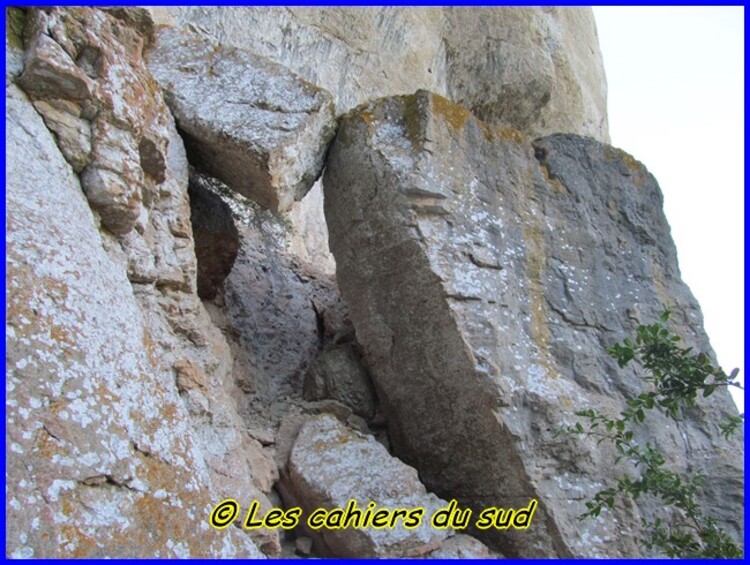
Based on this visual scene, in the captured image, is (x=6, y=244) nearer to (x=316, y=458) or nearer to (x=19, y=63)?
(x=19, y=63)

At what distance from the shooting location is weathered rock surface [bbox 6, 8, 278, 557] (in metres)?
2.75

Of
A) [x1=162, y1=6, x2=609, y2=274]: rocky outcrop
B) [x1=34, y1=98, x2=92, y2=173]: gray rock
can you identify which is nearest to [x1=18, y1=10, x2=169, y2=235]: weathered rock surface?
[x1=34, y1=98, x2=92, y2=173]: gray rock

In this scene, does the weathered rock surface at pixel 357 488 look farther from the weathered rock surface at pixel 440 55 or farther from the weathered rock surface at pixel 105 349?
the weathered rock surface at pixel 440 55

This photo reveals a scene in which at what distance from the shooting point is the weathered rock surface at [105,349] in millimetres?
2750

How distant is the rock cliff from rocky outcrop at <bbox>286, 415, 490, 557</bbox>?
2cm

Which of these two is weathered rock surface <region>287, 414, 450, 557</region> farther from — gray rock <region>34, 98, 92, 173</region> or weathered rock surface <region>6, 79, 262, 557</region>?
gray rock <region>34, 98, 92, 173</region>

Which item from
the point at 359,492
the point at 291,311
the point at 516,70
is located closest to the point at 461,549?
the point at 359,492

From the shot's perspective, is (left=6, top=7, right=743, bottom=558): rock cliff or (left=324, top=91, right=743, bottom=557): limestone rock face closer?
(left=6, top=7, right=743, bottom=558): rock cliff

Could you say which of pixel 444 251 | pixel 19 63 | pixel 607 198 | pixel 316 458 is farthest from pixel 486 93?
pixel 19 63

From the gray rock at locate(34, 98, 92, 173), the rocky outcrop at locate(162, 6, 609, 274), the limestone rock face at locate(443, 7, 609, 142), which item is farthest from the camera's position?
the limestone rock face at locate(443, 7, 609, 142)

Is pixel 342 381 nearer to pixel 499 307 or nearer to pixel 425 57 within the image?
pixel 499 307

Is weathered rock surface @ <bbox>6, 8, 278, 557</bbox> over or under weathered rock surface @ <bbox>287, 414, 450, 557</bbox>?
over

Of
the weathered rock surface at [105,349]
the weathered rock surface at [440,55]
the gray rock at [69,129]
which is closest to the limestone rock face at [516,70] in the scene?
the weathered rock surface at [440,55]

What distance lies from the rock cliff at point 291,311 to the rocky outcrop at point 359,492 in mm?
17
